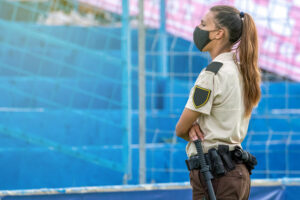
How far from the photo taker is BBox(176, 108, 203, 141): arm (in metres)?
2.06

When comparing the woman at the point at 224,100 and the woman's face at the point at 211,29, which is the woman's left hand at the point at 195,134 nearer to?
the woman at the point at 224,100

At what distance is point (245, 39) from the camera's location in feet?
6.86

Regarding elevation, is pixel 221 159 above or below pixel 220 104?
below

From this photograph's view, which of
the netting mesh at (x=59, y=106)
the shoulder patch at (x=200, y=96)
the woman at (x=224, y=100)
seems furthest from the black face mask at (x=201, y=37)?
the netting mesh at (x=59, y=106)

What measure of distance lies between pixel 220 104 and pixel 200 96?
106 mm

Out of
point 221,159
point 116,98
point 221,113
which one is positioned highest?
point 221,113

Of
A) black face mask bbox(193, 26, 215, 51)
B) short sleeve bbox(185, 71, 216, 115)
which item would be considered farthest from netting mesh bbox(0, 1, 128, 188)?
short sleeve bbox(185, 71, 216, 115)

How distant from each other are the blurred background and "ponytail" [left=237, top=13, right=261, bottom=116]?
6.66 ft

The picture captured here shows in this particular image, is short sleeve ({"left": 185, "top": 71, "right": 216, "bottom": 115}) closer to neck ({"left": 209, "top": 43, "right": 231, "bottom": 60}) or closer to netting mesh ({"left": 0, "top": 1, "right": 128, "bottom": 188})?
neck ({"left": 209, "top": 43, "right": 231, "bottom": 60})

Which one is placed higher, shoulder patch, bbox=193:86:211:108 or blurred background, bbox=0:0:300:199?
shoulder patch, bbox=193:86:211:108

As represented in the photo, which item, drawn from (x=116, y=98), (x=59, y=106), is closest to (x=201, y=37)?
(x=59, y=106)

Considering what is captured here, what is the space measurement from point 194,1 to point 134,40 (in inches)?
50.4

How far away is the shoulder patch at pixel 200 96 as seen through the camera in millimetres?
2012

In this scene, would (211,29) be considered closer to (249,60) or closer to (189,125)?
(249,60)
